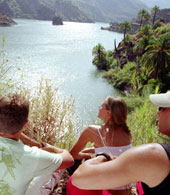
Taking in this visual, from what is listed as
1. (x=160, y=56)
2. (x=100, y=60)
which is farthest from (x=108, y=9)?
(x=160, y=56)

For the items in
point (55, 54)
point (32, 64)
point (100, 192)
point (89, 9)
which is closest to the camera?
point (100, 192)

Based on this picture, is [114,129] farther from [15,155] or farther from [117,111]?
[15,155]

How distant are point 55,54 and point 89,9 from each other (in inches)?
5369

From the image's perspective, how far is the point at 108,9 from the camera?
178500 mm

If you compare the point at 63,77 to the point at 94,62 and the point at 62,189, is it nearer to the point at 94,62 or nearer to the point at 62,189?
the point at 94,62

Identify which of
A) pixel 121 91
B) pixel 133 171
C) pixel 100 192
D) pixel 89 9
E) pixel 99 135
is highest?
pixel 89 9

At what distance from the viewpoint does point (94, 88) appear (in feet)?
94.5

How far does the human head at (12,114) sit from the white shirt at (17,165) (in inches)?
2.2

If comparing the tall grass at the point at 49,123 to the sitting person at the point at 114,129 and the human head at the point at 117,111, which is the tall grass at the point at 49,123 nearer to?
the sitting person at the point at 114,129

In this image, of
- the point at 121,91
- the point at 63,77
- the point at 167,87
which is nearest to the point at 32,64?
the point at 63,77

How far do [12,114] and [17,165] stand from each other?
26 cm

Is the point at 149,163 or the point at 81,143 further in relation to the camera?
the point at 81,143

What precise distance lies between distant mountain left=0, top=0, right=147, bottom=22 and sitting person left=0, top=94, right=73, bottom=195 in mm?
109535

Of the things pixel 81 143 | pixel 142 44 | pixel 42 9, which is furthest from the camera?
pixel 42 9
